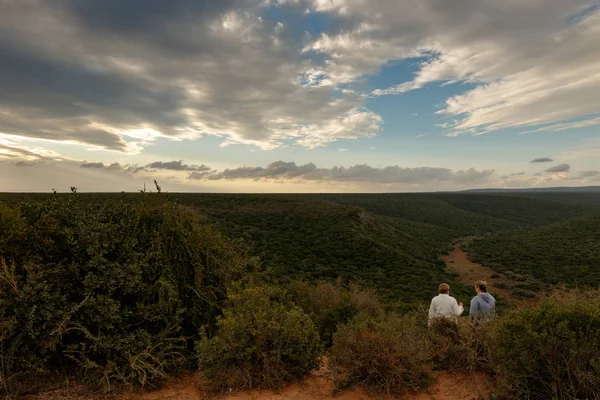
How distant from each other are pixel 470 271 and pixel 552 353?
96.3 ft

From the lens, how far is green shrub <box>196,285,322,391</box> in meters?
5.50

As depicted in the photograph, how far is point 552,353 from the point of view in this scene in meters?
4.45

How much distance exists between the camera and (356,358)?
17.9 feet

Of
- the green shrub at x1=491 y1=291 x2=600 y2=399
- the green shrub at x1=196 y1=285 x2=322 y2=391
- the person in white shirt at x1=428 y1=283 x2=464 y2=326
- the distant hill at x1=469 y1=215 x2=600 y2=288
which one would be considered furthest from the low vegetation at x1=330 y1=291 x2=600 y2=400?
the distant hill at x1=469 y1=215 x2=600 y2=288

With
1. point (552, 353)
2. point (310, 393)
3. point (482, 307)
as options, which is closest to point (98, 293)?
point (310, 393)

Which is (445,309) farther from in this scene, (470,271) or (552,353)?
(470,271)

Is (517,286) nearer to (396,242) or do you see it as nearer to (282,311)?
(396,242)

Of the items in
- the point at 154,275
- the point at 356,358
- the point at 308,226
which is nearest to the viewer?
the point at 356,358

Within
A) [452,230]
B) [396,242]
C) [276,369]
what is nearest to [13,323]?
[276,369]

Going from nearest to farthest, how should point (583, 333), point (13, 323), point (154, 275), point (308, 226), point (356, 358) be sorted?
1. point (583, 333)
2. point (13, 323)
3. point (356, 358)
4. point (154, 275)
5. point (308, 226)

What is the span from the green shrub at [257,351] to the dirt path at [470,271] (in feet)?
70.7

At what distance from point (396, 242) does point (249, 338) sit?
34.8 metres

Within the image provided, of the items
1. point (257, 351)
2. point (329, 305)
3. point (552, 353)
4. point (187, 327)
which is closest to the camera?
point (552, 353)

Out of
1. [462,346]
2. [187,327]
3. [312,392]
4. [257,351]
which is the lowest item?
[312,392]
